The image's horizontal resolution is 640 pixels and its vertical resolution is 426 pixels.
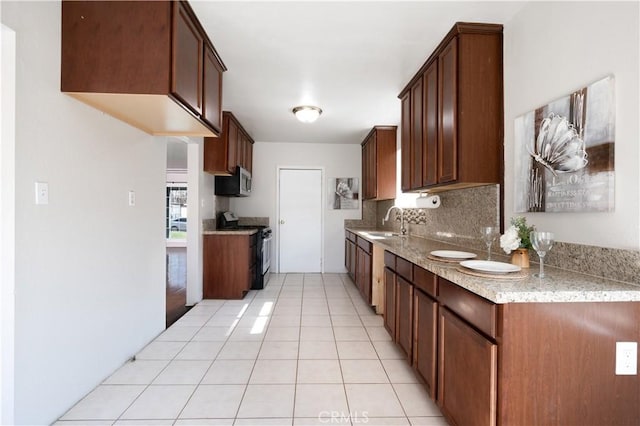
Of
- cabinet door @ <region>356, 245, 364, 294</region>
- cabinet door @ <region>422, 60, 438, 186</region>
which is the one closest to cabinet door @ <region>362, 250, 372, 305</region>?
cabinet door @ <region>356, 245, 364, 294</region>

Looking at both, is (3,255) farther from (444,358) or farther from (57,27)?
(444,358)

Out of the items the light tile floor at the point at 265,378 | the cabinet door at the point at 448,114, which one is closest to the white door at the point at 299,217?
the light tile floor at the point at 265,378

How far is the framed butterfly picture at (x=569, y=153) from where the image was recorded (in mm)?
1397

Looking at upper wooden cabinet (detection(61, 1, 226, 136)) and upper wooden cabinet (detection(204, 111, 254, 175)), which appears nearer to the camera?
upper wooden cabinet (detection(61, 1, 226, 136))

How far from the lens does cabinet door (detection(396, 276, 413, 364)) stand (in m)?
2.13

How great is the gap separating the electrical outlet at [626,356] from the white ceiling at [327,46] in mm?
1861

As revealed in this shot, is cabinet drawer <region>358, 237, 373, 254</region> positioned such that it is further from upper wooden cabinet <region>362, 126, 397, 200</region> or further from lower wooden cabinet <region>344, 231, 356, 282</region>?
upper wooden cabinet <region>362, 126, 397, 200</region>

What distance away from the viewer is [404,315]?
2275 millimetres

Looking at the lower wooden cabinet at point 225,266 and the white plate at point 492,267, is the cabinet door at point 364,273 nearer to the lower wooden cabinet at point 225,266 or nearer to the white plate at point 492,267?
the lower wooden cabinet at point 225,266

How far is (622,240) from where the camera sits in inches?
52.3

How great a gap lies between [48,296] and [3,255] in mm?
326

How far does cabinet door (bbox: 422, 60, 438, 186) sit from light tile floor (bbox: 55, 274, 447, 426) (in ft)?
4.73

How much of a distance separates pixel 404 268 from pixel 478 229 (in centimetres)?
64

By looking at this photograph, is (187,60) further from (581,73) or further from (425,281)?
(581,73)
